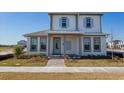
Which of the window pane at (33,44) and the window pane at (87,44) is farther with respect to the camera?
the window pane at (33,44)

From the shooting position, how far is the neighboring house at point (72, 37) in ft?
62.3

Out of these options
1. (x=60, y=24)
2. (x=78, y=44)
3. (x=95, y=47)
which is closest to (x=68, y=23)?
(x=60, y=24)

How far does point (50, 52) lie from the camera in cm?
1869

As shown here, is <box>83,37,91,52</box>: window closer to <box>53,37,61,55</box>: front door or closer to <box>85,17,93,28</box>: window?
<box>85,17,93,28</box>: window

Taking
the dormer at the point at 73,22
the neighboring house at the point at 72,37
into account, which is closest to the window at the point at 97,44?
the neighboring house at the point at 72,37

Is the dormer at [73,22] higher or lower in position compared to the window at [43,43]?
higher

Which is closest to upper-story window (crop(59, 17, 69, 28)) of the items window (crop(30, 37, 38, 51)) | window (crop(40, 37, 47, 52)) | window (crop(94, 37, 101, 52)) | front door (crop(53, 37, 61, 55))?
front door (crop(53, 37, 61, 55))

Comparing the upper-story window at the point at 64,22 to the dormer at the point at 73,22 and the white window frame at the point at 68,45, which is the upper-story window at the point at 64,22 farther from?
the white window frame at the point at 68,45

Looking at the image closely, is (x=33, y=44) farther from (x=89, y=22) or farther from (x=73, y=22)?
(x=89, y=22)

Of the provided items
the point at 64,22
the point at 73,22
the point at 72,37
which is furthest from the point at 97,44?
the point at 64,22

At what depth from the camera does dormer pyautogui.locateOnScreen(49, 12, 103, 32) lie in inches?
752

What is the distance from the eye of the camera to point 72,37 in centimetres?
1927
